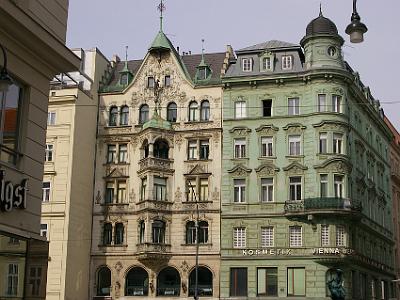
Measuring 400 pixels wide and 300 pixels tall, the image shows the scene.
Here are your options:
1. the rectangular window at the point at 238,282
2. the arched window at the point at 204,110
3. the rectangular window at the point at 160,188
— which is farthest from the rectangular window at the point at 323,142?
the rectangular window at the point at 160,188

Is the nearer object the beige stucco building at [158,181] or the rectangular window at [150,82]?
the beige stucco building at [158,181]

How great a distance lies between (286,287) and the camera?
4878 cm

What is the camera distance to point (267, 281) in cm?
4944

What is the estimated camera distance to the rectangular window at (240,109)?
52656 millimetres

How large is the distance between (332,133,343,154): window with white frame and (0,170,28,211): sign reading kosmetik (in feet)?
120

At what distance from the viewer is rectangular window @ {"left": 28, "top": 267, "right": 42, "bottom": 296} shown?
16438mm

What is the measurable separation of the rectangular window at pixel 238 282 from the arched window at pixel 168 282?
3.89 metres

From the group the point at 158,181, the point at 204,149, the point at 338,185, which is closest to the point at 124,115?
the point at 158,181

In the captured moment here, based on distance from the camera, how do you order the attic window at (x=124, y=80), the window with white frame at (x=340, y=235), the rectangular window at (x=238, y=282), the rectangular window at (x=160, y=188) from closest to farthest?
the window with white frame at (x=340, y=235)
the rectangular window at (x=238, y=282)
the rectangular window at (x=160, y=188)
the attic window at (x=124, y=80)

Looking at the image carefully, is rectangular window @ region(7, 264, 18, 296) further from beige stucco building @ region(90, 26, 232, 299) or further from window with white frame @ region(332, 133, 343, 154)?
window with white frame @ region(332, 133, 343, 154)

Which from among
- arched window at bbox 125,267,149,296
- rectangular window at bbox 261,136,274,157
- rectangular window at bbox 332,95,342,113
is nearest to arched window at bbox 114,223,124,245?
arched window at bbox 125,267,149,296

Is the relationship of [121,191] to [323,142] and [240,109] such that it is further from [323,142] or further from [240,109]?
[323,142]

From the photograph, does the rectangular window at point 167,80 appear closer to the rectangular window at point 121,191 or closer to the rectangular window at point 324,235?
the rectangular window at point 121,191

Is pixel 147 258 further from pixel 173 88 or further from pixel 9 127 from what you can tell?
pixel 9 127
